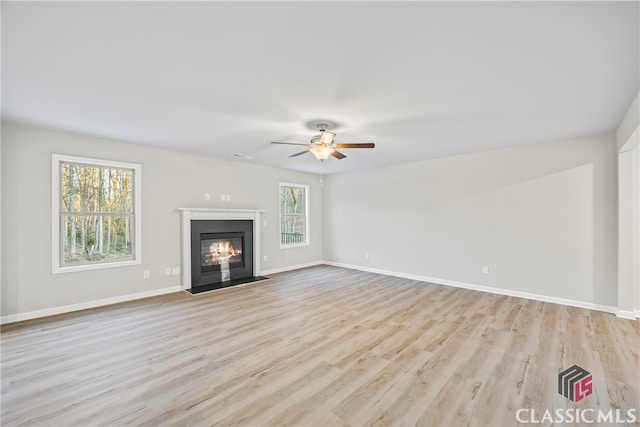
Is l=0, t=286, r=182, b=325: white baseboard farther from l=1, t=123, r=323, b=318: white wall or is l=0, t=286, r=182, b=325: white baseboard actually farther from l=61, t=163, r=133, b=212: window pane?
l=61, t=163, r=133, b=212: window pane

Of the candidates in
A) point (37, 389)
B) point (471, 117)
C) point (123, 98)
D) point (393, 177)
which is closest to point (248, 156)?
point (123, 98)

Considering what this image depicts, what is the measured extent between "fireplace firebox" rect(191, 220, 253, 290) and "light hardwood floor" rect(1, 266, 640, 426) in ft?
3.22

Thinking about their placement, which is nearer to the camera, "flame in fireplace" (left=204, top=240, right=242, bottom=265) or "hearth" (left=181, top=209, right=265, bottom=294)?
"hearth" (left=181, top=209, right=265, bottom=294)

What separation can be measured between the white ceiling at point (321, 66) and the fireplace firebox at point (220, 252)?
220cm

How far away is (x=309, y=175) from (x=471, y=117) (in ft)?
15.1

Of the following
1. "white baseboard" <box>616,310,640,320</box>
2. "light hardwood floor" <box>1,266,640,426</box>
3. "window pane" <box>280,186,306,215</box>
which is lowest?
"light hardwood floor" <box>1,266,640,426</box>

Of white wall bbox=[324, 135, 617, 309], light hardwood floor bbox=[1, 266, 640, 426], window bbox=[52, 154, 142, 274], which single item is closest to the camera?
light hardwood floor bbox=[1, 266, 640, 426]

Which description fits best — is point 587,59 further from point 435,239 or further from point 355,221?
point 355,221

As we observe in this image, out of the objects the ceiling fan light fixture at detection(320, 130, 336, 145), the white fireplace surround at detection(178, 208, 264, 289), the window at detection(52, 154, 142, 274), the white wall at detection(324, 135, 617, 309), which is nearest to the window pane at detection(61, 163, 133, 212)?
the window at detection(52, 154, 142, 274)

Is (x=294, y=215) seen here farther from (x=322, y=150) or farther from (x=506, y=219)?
(x=506, y=219)

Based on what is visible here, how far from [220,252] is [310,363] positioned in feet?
12.0

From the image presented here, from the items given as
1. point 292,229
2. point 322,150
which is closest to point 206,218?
point 292,229

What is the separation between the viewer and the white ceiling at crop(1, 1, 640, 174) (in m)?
1.64

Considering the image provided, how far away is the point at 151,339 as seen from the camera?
9.91 ft
